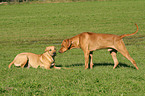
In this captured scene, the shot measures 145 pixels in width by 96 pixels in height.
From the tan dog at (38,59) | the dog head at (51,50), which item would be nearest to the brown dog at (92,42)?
the dog head at (51,50)

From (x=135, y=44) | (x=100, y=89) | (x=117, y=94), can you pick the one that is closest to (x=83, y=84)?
(x=100, y=89)

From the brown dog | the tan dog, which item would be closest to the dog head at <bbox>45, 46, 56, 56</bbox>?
the tan dog

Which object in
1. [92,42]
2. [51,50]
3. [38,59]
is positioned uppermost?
[92,42]

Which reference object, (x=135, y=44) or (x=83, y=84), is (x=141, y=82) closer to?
(x=83, y=84)

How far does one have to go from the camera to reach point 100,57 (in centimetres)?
1348

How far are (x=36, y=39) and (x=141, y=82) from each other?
45.0 feet

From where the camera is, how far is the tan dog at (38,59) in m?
10.6

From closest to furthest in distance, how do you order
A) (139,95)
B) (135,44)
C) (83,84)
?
1. (139,95)
2. (83,84)
3. (135,44)

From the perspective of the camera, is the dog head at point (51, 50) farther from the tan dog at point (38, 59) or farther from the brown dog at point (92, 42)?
the brown dog at point (92, 42)

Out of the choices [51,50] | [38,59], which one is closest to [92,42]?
[51,50]

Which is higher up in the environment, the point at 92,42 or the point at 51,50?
the point at 92,42

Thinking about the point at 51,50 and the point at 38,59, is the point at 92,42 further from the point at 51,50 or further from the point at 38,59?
the point at 38,59

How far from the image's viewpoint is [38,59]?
10.8 m

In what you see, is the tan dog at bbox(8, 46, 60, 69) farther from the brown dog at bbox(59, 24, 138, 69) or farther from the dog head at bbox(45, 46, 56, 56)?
the brown dog at bbox(59, 24, 138, 69)
